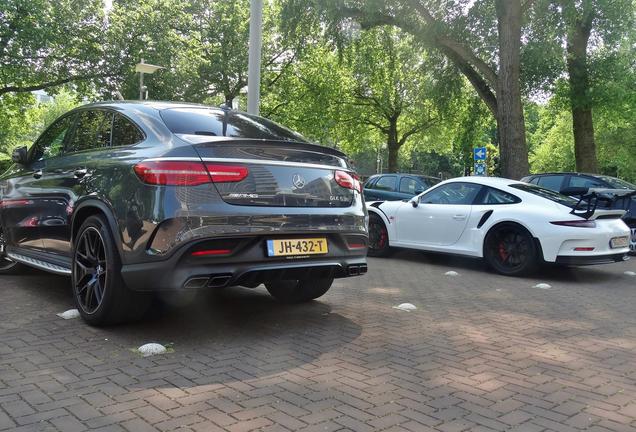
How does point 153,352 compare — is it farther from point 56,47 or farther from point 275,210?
point 56,47

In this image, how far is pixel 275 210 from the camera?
13.6 feet

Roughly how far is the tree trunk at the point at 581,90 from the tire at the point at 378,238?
10736mm

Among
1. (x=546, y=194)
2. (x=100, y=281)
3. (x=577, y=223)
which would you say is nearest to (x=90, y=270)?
(x=100, y=281)

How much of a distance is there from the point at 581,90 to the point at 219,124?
52.7 ft

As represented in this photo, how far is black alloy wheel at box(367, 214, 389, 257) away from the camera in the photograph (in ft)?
32.0

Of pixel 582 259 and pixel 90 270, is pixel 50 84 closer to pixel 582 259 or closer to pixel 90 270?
pixel 90 270

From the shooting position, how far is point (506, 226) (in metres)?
7.98

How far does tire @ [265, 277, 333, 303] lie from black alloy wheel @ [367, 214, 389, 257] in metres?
4.27

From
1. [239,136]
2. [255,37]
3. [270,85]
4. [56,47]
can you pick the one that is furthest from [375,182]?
[270,85]

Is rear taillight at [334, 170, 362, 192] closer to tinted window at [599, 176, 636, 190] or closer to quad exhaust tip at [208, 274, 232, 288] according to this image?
quad exhaust tip at [208, 274, 232, 288]

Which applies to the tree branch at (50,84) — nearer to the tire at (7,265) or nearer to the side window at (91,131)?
the tire at (7,265)

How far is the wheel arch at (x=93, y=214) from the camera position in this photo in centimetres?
409

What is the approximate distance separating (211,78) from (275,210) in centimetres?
2595

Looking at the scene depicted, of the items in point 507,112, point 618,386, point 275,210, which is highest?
point 507,112
